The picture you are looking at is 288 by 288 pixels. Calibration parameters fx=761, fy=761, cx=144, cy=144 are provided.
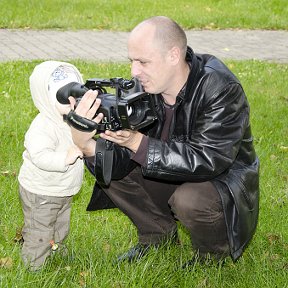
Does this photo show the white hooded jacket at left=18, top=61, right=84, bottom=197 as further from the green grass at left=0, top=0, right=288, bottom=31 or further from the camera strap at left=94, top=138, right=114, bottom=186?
the green grass at left=0, top=0, right=288, bottom=31

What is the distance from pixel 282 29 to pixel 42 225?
27.3ft

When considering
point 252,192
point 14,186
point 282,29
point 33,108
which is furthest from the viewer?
point 282,29

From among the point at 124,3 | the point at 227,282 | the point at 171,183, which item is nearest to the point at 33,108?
the point at 171,183

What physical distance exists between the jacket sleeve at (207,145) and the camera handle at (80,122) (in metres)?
0.37

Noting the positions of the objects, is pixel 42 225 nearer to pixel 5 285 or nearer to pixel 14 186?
pixel 5 285

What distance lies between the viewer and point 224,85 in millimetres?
4090

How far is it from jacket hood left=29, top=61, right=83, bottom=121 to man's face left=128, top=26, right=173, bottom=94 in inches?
14.0

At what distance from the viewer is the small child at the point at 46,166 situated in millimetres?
3971

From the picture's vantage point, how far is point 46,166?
3.92 meters

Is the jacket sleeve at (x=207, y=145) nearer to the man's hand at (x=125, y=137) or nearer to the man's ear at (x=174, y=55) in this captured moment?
the man's hand at (x=125, y=137)

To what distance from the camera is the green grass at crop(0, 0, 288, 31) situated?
1083 centimetres

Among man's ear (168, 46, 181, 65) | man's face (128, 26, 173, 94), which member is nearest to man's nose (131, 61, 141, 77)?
man's face (128, 26, 173, 94)

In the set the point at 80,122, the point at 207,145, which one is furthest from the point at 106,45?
the point at 80,122

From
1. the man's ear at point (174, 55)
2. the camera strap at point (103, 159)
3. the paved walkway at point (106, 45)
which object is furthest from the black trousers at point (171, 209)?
the paved walkway at point (106, 45)
